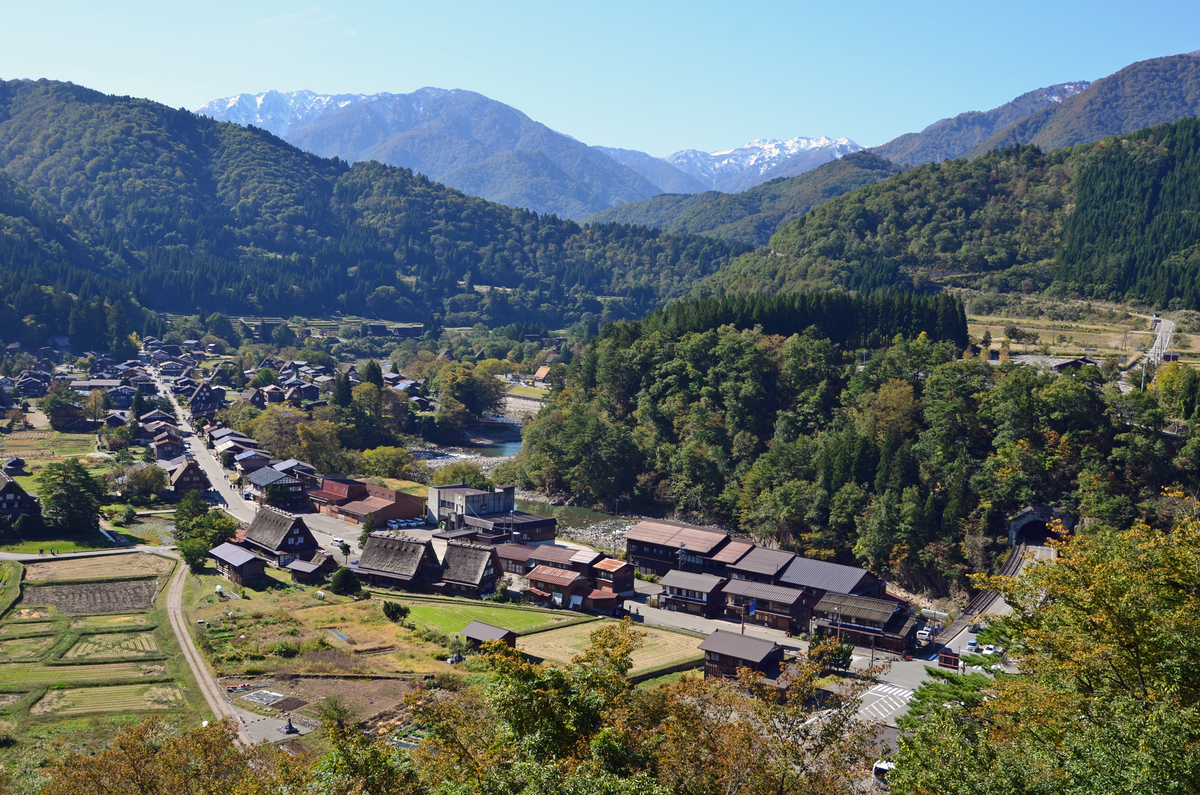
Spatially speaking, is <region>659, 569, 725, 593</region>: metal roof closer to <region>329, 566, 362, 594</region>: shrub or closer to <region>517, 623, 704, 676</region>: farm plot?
<region>517, 623, 704, 676</region>: farm plot

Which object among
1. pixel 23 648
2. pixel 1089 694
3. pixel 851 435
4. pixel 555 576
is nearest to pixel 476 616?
pixel 555 576

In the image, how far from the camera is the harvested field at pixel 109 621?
29188 mm

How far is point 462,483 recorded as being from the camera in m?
50.4

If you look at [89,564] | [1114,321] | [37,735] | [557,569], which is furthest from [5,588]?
[1114,321]

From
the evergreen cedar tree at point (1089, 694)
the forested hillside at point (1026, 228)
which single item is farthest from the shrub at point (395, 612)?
the forested hillside at point (1026, 228)

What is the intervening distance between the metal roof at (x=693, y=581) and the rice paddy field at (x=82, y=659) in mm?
18619

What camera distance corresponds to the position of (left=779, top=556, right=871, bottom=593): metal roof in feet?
114

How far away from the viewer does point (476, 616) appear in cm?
3284

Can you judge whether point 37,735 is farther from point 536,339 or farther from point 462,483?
point 536,339

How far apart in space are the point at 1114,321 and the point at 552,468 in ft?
133

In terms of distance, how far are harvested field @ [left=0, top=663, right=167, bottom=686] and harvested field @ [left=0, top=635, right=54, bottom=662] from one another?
589 mm

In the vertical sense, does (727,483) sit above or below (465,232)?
below

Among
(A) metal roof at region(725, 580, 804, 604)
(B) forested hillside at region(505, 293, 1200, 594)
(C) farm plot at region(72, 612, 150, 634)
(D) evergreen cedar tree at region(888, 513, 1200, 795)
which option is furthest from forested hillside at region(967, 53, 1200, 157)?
(C) farm plot at region(72, 612, 150, 634)

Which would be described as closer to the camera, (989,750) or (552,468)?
(989,750)
